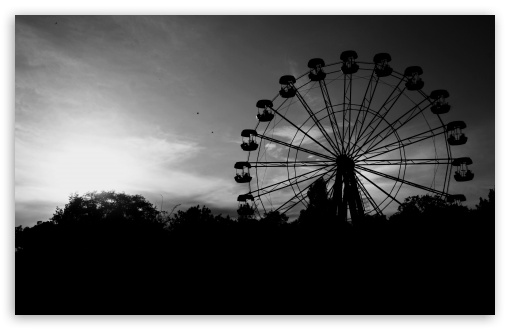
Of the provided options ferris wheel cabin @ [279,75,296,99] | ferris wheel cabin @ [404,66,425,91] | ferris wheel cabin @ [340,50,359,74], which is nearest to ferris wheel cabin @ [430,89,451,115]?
ferris wheel cabin @ [404,66,425,91]

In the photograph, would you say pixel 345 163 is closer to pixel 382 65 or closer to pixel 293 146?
pixel 293 146

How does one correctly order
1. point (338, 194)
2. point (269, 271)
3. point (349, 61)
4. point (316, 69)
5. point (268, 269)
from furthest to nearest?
point (316, 69), point (349, 61), point (338, 194), point (268, 269), point (269, 271)

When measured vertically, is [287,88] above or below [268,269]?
above

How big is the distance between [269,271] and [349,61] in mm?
10501

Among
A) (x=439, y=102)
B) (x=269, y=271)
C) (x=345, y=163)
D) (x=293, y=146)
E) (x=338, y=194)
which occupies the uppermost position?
(x=439, y=102)

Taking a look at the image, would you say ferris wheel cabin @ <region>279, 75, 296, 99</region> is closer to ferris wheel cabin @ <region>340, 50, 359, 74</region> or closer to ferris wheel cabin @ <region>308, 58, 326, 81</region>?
ferris wheel cabin @ <region>308, 58, 326, 81</region>

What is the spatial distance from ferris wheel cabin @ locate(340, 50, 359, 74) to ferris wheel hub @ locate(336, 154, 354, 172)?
4080 millimetres

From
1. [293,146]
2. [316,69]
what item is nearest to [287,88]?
[316,69]

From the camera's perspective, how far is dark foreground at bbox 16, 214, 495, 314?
6082 millimetres

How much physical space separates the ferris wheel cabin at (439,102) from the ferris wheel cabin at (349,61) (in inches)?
167

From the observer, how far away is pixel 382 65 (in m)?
13.1

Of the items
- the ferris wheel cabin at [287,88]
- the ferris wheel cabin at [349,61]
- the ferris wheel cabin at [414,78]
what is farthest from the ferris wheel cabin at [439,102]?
the ferris wheel cabin at [287,88]

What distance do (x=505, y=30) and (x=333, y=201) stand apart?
7.46 m

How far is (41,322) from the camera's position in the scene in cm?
569
